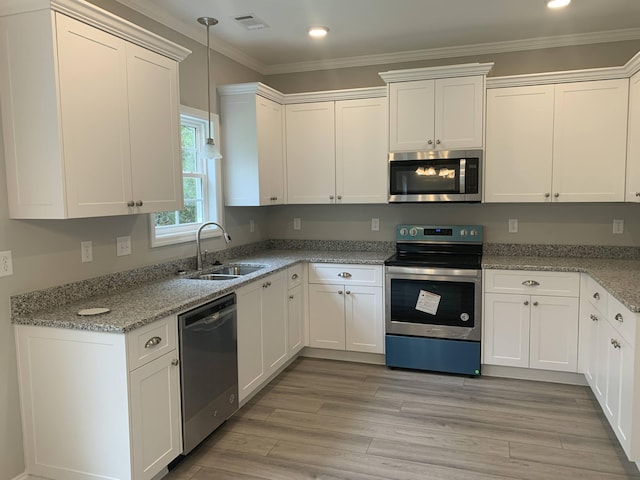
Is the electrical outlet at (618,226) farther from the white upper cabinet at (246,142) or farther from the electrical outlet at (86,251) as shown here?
the electrical outlet at (86,251)

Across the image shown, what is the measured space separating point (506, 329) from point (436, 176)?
1.31m

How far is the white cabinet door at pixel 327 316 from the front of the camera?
13.3 feet

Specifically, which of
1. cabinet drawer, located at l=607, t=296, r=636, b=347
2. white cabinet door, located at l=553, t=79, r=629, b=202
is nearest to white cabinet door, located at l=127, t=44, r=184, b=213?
cabinet drawer, located at l=607, t=296, r=636, b=347

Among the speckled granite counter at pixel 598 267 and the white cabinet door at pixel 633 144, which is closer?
the speckled granite counter at pixel 598 267

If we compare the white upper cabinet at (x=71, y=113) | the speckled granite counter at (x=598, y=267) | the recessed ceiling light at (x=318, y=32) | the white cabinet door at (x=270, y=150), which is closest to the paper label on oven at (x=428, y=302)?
the speckled granite counter at (x=598, y=267)

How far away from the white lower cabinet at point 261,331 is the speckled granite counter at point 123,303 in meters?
0.13

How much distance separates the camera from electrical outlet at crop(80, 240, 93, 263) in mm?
2645

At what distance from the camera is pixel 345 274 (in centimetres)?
401

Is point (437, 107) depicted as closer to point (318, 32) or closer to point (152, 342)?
point (318, 32)

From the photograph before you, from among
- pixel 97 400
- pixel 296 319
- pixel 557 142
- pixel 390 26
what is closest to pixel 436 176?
pixel 557 142

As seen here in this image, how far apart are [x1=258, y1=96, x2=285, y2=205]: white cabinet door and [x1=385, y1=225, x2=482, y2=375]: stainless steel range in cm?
118

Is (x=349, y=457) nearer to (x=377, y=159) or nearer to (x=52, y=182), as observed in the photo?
(x=52, y=182)

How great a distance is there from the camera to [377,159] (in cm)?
416

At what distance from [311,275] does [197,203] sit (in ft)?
3.65
